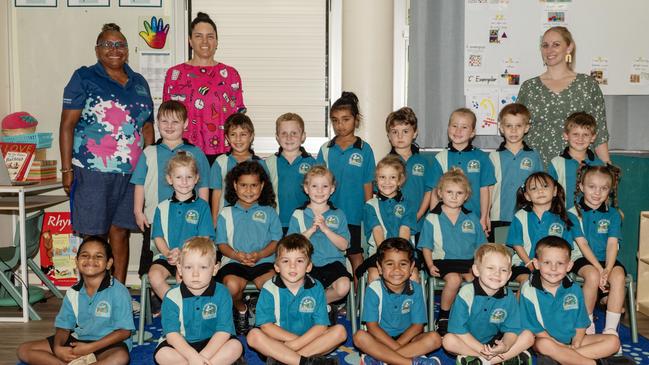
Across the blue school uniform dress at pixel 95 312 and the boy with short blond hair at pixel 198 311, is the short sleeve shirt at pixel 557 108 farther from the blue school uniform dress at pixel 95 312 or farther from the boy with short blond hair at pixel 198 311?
the blue school uniform dress at pixel 95 312

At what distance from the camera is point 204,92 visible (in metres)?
4.00

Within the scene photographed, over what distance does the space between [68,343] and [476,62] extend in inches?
127

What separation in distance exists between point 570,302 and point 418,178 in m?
1.20

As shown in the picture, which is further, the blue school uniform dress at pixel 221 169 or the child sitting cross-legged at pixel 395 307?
the blue school uniform dress at pixel 221 169

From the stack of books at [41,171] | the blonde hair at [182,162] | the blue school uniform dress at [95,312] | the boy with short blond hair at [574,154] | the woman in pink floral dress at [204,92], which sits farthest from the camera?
the stack of books at [41,171]

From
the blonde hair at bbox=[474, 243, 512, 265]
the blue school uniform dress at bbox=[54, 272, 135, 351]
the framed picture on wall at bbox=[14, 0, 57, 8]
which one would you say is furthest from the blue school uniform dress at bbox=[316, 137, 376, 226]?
the framed picture on wall at bbox=[14, 0, 57, 8]

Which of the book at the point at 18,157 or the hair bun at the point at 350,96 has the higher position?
the hair bun at the point at 350,96

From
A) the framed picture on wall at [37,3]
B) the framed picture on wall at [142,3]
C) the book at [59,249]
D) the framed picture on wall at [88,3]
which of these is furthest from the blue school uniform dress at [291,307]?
the framed picture on wall at [37,3]

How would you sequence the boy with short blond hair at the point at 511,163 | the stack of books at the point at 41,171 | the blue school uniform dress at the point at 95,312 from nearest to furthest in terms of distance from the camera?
1. the blue school uniform dress at the point at 95,312
2. the boy with short blond hair at the point at 511,163
3. the stack of books at the point at 41,171

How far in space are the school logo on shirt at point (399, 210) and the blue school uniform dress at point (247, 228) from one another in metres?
0.66

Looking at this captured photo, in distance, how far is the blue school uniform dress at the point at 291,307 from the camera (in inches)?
119

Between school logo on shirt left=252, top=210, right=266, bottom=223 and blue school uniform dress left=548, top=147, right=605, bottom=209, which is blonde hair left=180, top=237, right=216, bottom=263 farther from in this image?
blue school uniform dress left=548, top=147, right=605, bottom=209

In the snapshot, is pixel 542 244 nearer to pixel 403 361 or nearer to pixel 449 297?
pixel 449 297

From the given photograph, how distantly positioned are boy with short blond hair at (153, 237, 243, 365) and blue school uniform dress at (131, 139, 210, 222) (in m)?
0.83
